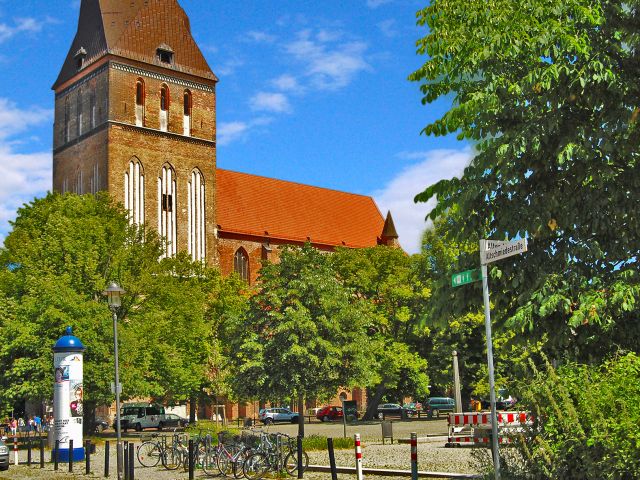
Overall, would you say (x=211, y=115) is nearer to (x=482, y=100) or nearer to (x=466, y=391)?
(x=466, y=391)

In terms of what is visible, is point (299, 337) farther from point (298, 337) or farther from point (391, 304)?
point (391, 304)

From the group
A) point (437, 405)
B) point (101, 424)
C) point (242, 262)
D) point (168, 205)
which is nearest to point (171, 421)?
point (101, 424)

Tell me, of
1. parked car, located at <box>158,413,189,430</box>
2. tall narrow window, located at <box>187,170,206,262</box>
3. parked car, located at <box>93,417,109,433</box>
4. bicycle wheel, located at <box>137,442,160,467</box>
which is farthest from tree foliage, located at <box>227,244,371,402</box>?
tall narrow window, located at <box>187,170,206,262</box>

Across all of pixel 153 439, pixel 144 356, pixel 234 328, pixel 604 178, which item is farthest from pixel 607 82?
pixel 144 356

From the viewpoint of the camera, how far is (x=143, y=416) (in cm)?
4988

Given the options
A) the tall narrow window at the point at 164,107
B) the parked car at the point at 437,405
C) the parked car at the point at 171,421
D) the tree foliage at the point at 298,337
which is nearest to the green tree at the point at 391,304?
the parked car at the point at 437,405

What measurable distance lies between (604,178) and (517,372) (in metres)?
3.06

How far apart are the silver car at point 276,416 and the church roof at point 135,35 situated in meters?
24.3

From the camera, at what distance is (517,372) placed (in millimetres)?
11094

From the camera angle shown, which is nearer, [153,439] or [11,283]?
[153,439]

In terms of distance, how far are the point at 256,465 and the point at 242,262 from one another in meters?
48.5

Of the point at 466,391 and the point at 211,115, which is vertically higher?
the point at 211,115

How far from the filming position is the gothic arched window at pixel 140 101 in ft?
183

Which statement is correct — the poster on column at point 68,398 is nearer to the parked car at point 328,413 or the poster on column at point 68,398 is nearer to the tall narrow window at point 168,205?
the tall narrow window at point 168,205
